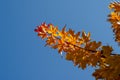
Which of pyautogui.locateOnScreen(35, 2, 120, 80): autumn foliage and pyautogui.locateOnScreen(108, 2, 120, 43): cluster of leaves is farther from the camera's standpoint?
pyautogui.locateOnScreen(108, 2, 120, 43): cluster of leaves

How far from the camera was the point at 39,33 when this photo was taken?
489cm

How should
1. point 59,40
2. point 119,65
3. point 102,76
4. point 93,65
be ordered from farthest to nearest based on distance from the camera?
point 59,40, point 93,65, point 102,76, point 119,65

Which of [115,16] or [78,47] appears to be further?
[115,16]

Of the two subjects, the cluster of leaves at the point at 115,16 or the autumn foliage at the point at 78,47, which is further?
the cluster of leaves at the point at 115,16

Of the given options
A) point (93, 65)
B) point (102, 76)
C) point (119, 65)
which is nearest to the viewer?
point (119, 65)

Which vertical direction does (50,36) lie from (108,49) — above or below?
above

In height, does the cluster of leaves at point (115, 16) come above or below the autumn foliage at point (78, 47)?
above

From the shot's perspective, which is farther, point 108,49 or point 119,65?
point 108,49

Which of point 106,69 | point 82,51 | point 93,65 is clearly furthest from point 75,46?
point 106,69

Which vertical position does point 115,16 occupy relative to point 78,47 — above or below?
above

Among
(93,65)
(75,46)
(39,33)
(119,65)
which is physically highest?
(39,33)

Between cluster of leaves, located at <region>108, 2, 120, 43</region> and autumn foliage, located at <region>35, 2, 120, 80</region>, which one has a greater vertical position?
cluster of leaves, located at <region>108, 2, 120, 43</region>

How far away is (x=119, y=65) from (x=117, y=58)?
11cm

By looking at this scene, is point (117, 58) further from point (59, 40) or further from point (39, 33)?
point (39, 33)
